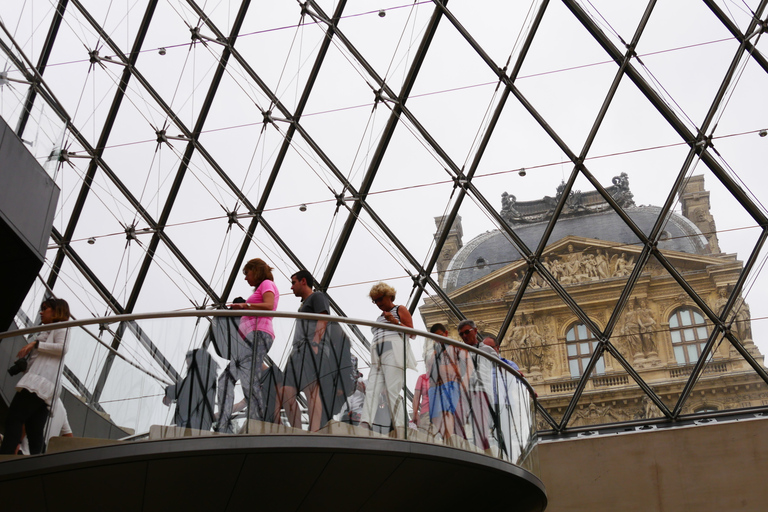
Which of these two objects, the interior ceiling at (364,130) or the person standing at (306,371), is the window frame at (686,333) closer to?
the interior ceiling at (364,130)

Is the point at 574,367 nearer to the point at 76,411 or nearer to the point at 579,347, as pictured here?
the point at 579,347

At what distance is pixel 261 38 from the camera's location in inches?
744

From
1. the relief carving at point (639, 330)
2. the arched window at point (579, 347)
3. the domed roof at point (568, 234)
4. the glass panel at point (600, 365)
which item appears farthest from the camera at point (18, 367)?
the relief carving at point (639, 330)

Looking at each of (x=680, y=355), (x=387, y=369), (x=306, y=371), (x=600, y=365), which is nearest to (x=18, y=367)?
(x=306, y=371)

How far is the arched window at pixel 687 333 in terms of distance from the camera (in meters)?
15.2

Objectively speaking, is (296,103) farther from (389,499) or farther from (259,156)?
(389,499)

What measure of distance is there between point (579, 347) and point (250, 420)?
9267 millimetres

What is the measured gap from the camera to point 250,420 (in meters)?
7.85

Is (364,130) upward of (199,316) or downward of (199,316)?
upward

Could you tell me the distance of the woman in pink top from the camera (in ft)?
26.0

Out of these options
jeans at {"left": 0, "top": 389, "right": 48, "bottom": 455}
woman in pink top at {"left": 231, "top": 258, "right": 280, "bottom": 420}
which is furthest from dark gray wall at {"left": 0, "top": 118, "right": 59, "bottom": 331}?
woman in pink top at {"left": 231, "top": 258, "right": 280, "bottom": 420}

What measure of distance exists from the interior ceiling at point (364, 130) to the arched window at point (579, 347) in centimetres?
25

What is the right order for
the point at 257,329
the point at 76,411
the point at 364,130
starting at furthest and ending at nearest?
the point at 364,130, the point at 257,329, the point at 76,411

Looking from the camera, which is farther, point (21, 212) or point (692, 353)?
point (692, 353)
